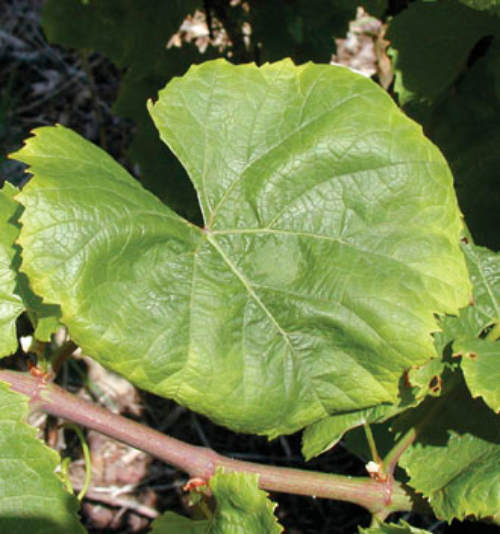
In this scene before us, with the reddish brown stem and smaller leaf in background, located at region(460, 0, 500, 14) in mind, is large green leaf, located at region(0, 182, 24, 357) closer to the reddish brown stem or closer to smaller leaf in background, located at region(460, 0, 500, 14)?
the reddish brown stem

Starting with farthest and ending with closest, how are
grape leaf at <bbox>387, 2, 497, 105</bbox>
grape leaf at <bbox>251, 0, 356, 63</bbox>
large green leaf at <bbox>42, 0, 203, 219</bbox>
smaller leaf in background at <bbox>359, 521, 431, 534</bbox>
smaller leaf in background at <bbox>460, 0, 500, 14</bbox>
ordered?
grape leaf at <bbox>251, 0, 356, 63</bbox>, large green leaf at <bbox>42, 0, 203, 219</bbox>, grape leaf at <bbox>387, 2, 497, 105</bbox>, smaller leaf in background at <bbox>460, 0, 500, 14</bbox>, smaller leaf in background at <bbox>359, 521, 431, 534</bbox>

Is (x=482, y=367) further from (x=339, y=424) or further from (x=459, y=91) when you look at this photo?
(x=459, y=91)

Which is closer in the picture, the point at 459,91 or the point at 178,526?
the point at 178,526

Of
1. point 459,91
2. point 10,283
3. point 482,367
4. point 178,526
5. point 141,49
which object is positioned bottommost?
point 178,526

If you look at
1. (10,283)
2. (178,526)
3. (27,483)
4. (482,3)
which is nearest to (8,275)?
(10,283)

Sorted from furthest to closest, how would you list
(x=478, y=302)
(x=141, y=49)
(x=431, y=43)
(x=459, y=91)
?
(x=141, y=49) → (x=459, y=91) → (x=431, y=43) → (x=478, y=302)

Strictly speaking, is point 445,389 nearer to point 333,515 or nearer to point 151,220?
point 151,220

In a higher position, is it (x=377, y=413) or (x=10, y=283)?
(x=10, y=283)

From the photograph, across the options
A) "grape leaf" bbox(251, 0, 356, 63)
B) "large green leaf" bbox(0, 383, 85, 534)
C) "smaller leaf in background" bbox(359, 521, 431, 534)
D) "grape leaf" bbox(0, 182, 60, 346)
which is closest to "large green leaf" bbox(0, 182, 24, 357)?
"grape leaf" bbox(0, 182, 60, 346)
